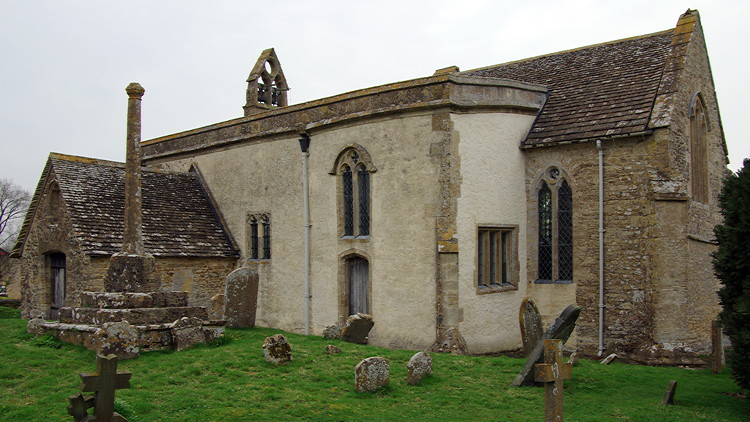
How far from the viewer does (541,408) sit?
10.3 meters

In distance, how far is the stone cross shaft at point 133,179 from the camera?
1389 cm

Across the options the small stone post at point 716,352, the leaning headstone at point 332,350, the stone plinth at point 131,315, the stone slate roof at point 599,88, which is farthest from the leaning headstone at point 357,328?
the small stone post at point 716,352

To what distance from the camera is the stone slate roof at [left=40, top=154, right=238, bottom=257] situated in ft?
62.5

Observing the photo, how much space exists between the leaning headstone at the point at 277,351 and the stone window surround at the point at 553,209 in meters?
7.67

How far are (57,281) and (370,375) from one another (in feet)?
43.6

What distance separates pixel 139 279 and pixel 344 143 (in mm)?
6869

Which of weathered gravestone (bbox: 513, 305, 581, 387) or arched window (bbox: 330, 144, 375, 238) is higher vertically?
arched window (bbox: 330, 144, 375, 238)

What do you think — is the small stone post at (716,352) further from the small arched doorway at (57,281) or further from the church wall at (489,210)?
the small arched doorway at (57,281)

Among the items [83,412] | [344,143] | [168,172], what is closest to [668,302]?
[344,143]

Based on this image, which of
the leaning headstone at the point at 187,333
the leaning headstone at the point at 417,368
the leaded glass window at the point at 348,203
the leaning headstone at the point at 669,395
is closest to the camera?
the leaning headstone at the point at 669,395

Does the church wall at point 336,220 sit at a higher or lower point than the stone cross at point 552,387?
higher

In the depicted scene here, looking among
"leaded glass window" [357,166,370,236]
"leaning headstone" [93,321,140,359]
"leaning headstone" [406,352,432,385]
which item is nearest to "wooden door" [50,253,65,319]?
"leaning headstone" [93,321,140,359]

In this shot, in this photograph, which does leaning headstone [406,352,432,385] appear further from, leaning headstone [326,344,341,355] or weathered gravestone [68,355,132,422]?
weathered gravestone [68,355,132,422]

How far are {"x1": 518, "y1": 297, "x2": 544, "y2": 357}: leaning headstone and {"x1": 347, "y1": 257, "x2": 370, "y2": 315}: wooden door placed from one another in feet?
16.9
